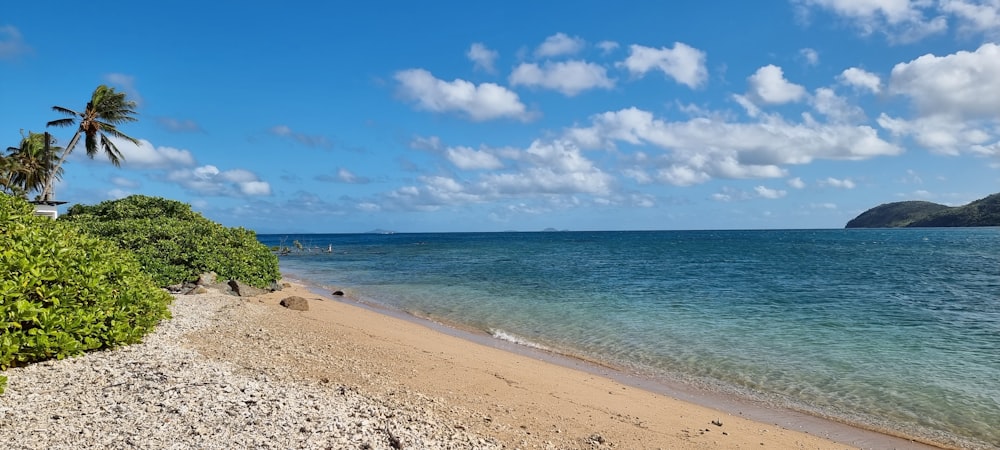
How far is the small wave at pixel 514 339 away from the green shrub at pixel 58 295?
8.97 m

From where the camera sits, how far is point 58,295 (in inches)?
272

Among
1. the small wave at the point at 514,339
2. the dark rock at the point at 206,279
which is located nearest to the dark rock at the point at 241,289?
the dark rock at the point at 206,279

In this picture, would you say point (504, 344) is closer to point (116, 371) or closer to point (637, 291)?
point (116, 371)

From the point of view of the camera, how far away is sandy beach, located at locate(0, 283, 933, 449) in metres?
5.30

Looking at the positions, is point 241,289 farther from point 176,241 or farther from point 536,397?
point 536,397

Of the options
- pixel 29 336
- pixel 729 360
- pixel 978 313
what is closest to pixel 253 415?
pixel 29 336

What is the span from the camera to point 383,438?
5.43 m

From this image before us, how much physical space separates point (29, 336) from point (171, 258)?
12.5 metres

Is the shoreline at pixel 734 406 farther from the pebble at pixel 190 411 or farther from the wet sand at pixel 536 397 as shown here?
the pebble at pixel 190 411

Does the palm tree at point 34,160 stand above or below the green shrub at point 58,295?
above

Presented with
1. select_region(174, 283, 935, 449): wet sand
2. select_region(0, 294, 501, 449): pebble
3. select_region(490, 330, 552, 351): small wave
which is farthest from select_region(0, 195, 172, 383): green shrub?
select_region(490, 330, 552, 351): small wave

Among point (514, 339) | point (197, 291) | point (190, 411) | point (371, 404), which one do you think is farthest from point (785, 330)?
point (197, 291)

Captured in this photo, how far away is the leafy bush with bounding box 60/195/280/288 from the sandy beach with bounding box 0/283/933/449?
6002 mm

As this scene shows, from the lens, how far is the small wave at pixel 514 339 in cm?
1466
